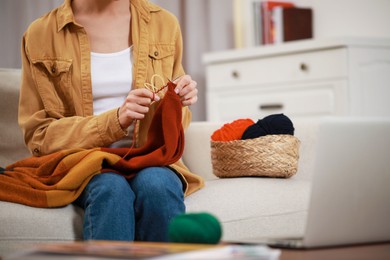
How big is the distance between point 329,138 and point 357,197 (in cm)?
11

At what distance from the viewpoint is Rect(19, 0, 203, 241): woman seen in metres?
1.71

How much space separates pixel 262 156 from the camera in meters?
1.86

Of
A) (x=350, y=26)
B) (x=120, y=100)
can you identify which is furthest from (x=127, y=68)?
(x=350, y=26)

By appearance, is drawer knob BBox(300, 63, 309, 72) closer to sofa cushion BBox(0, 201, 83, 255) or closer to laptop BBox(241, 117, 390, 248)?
sofa cushion BBox(0, 201, 83, 255)

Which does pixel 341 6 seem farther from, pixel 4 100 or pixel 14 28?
pixel 4 100

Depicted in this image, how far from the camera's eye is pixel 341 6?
369 centimetres

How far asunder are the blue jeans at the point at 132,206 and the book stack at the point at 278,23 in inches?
88.1

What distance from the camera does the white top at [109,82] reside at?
6.03 feet

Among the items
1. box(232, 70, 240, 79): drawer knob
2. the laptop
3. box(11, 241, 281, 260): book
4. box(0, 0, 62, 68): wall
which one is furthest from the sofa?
box(232, 70, 240, 79): drawer knob

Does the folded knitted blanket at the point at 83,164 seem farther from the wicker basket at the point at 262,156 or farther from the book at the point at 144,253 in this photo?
the book at the point at 144,253

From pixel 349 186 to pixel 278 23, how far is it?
271cm

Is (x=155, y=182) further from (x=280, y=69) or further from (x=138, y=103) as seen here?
(x=280, y=69)

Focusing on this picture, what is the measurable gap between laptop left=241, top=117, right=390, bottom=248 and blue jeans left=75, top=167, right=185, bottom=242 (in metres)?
0.42

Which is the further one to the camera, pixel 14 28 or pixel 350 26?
pixel 350 26
